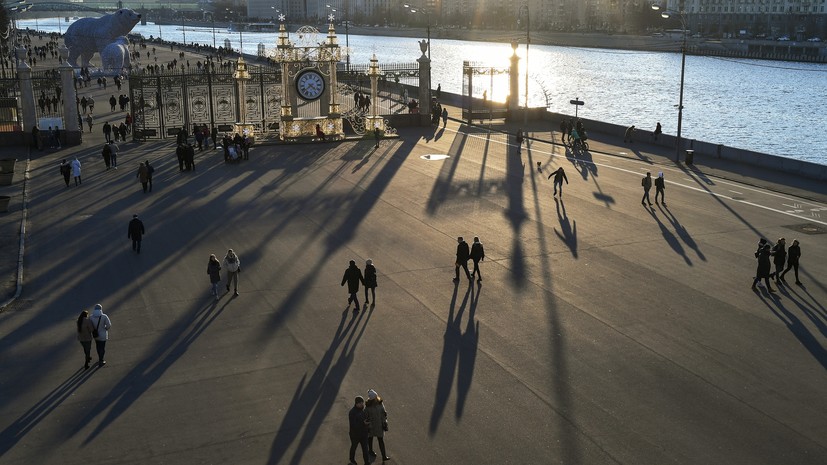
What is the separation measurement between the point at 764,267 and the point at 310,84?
2632 centimetres

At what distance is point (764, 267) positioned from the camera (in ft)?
59.3

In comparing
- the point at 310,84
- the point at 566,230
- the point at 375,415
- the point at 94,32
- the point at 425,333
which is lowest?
the point at 425,333

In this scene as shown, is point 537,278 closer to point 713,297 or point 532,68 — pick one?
point 713,297

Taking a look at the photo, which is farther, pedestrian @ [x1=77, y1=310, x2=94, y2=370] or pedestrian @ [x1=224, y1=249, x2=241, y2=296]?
pedestrian @ [x1=224, y1=249, x2=241, y2=296]

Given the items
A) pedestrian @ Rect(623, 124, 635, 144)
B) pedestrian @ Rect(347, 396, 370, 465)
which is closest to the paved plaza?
pedestrian @ Rect(347, 396, 370, 465)

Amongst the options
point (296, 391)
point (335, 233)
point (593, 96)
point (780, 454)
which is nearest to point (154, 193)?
point (335, 233)

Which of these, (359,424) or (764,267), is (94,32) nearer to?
(764,267)

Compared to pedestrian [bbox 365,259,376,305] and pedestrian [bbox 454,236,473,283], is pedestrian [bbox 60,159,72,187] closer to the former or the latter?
pedestrian [bbox 365,259,376,305]

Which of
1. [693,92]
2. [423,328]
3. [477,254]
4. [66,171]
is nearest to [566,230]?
[477,254]

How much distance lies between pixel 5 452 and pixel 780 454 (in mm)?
10024

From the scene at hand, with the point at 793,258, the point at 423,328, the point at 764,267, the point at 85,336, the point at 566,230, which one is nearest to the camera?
the point at 85,336

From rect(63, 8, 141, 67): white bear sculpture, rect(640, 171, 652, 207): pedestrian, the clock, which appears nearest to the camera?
rect(640, 171, 652, 207): pedestrian

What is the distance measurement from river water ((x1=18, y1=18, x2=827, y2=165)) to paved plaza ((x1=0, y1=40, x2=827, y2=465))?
22.8 m

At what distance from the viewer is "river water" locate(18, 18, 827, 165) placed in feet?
221
